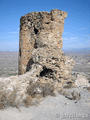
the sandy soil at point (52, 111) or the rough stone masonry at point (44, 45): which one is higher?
the rough stone masonry at point (44, 45)

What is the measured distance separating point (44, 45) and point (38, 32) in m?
0.90

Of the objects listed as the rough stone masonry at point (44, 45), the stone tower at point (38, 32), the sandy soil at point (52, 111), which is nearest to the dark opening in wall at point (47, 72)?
the rough stone masonry at point (44, 45)

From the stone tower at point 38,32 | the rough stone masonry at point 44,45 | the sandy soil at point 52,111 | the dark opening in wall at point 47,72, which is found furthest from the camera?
the stone tower at point 38,32

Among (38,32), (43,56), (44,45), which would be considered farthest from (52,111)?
(38,32)

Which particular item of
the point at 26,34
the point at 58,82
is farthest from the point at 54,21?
the point at 58,82

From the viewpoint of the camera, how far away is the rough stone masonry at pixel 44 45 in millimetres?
6887

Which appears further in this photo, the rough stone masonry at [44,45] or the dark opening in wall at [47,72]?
the dark opening in wall at [47,72]

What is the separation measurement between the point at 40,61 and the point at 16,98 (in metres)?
2.39

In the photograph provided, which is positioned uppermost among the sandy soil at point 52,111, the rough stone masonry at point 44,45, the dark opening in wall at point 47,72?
the rough stone masonry at point 44,45

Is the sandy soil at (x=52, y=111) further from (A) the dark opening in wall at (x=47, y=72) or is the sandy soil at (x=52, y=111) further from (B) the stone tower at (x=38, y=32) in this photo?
(B) the stone tower at (x=38, y=32)

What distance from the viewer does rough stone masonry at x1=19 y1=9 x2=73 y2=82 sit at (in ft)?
22.6

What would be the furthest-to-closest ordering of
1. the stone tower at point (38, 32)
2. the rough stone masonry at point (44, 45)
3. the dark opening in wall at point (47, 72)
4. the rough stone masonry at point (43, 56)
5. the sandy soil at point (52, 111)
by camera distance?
the stone tower at point (38, 32) < the dark opening in wall at point (47, 72) < the rough stone masonry at point (44, 45) < the rough stone masonry at point (43, 56) < the sandy soil at point (52, 111)

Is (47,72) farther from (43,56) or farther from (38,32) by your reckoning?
(38,32)

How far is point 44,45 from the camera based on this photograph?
23.7 ft
